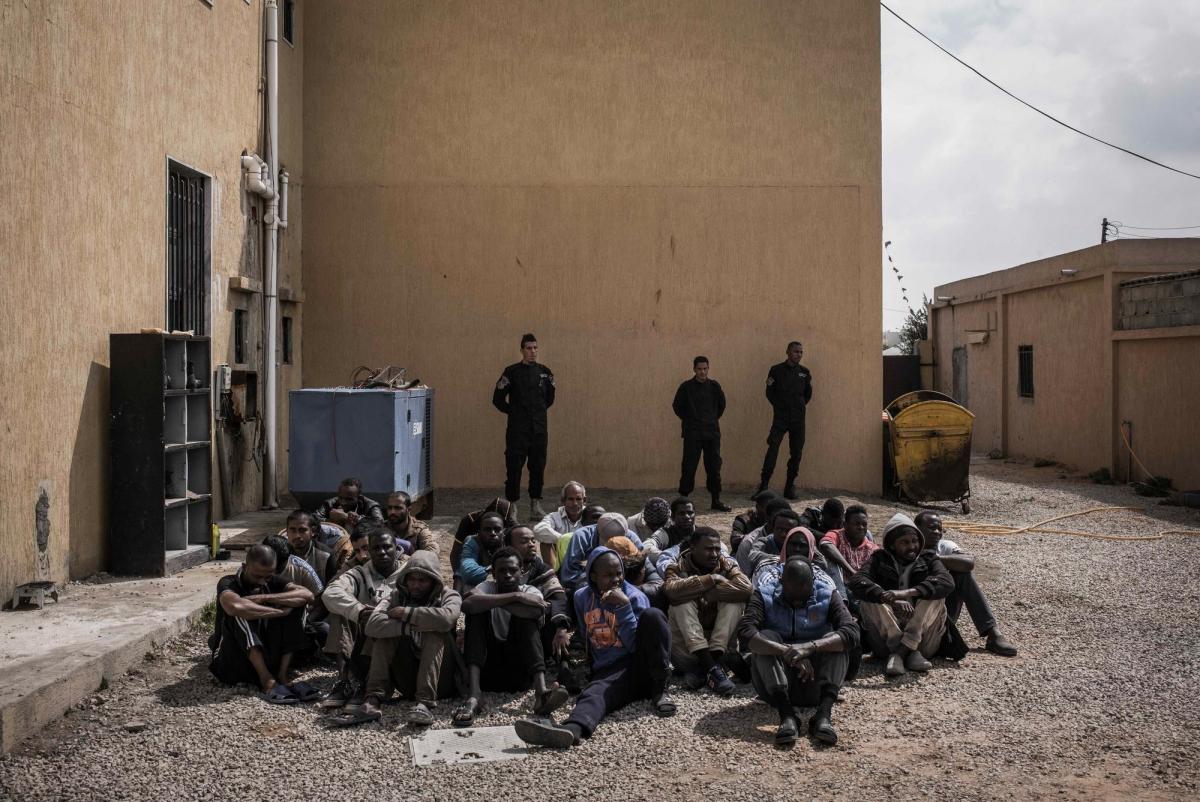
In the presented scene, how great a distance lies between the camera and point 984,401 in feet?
75.2

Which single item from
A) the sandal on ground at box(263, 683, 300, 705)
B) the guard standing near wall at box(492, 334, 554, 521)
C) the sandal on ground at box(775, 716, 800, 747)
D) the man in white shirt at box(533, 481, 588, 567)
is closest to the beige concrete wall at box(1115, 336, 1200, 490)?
the guard standing near wall at box(492, 334, 554, 521)

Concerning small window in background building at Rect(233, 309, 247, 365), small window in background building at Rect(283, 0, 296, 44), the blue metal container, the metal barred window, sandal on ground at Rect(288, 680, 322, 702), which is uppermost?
small window in background building at Rect(283, 0, 296, 44)

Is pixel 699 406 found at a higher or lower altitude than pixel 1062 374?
lower

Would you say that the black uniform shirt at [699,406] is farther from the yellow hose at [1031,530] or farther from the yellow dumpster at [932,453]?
the yellow hose at [1031,530]

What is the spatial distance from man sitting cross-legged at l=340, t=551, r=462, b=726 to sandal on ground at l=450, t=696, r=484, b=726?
0.17 meters

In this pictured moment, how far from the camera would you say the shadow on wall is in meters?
8.16

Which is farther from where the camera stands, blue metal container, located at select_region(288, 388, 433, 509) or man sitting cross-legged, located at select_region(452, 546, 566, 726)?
blue metal container, located at select_region(288, 388, 433, 509)

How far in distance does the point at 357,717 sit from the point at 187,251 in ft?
19.5

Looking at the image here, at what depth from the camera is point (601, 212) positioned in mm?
14164

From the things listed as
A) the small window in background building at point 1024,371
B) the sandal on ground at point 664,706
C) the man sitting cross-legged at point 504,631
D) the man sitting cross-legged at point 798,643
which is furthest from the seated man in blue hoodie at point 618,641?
the small window in background building at point 1024,371

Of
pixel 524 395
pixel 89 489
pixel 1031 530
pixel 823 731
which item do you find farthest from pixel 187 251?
pixel 1031 530

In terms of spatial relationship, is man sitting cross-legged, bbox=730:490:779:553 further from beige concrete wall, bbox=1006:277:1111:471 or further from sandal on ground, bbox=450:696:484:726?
beige concrete wall, bbox=1006:277:1111:471

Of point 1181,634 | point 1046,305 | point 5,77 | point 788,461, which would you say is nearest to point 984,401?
point 1046,305

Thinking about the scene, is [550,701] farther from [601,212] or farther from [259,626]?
[601,212]
